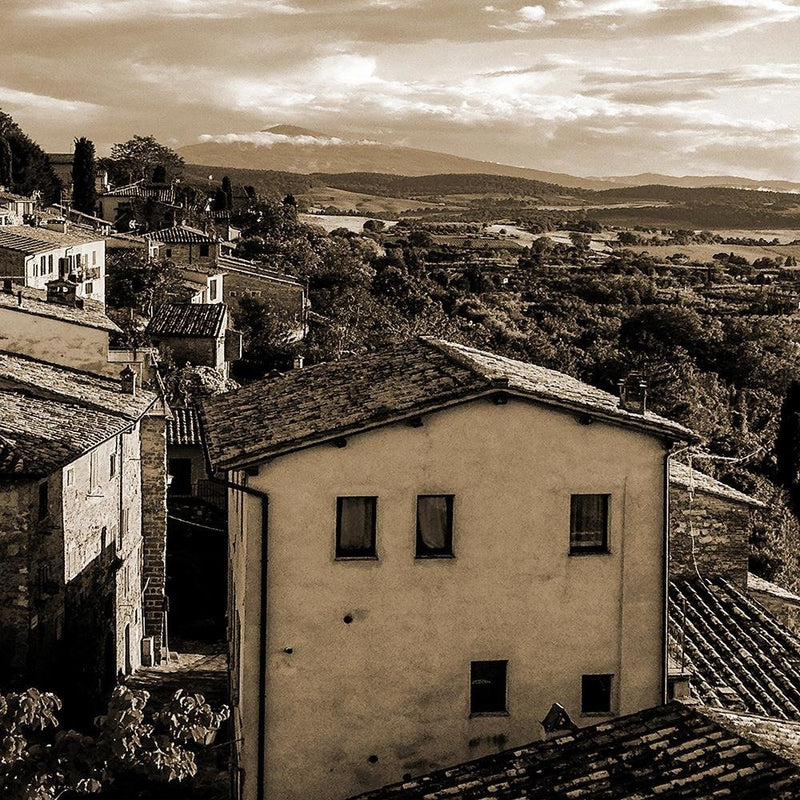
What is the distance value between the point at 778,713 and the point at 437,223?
11056 centimetres

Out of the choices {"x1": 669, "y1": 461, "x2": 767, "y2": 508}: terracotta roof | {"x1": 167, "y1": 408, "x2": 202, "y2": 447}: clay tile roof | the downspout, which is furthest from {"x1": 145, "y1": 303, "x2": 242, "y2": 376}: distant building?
the downspout

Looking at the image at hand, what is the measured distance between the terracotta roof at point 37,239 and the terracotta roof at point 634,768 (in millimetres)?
36724

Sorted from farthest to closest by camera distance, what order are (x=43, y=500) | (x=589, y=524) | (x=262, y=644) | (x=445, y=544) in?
(x=43, y=500) → (x=589, y=524) → (x=445, y=544) → (x=262, y=644)

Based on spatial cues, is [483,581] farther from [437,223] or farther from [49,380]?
[437,223]

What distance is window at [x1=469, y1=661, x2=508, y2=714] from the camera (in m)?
13.8

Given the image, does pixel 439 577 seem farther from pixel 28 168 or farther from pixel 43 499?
pixel 28 168

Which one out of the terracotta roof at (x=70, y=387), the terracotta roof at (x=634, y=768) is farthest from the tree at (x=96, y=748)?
the terracotta roof at (x=70, y=387)

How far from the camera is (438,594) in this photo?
13.7 meters

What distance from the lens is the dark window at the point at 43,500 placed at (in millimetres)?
18547

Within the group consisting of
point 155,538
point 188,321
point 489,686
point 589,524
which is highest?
point 188,321

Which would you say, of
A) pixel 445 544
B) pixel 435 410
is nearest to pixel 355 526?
pixel 445 544

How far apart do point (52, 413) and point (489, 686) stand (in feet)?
32.9

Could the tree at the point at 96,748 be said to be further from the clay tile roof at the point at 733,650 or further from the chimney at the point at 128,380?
the chimney at the point at 128,380

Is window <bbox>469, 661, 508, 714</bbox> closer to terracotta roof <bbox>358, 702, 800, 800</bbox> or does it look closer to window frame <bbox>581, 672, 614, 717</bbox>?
window frame <bbox>581, 672, 614, 717</bbox>
